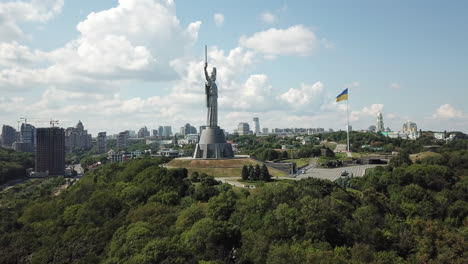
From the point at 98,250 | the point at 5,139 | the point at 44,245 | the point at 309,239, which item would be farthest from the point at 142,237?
the point at 5,139

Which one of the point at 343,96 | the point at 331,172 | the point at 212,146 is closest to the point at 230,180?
the point at 212,146

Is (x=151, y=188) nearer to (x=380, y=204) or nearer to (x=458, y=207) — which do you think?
(x=380, y=204)

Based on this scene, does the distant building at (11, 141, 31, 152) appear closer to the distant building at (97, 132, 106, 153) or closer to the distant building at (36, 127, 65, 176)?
the distant building at (97, 132, 106, 153)

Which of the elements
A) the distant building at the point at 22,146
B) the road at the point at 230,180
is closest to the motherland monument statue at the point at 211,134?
the road at the point at 230,180

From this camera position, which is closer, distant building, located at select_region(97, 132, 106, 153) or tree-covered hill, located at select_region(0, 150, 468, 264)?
tree-covered hill, located at select_region(0, 150, 468, 264)

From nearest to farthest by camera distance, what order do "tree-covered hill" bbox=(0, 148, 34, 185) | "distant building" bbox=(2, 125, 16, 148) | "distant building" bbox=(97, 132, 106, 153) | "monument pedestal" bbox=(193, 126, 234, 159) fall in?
"monument pedestal" bbox=(193, 126, 234, 159) < "tree-covered hill" bbox=(0, 148, 34, 185) < "distant building" bbox=(2, 125, 16, 148) < "distant building" bbox=(97, 132, 106, 153)

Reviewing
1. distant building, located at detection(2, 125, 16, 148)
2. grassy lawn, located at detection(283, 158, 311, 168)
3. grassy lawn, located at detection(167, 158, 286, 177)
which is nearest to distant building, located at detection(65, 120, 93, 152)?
distant building, located at detection(2, 125, 16, 148)
